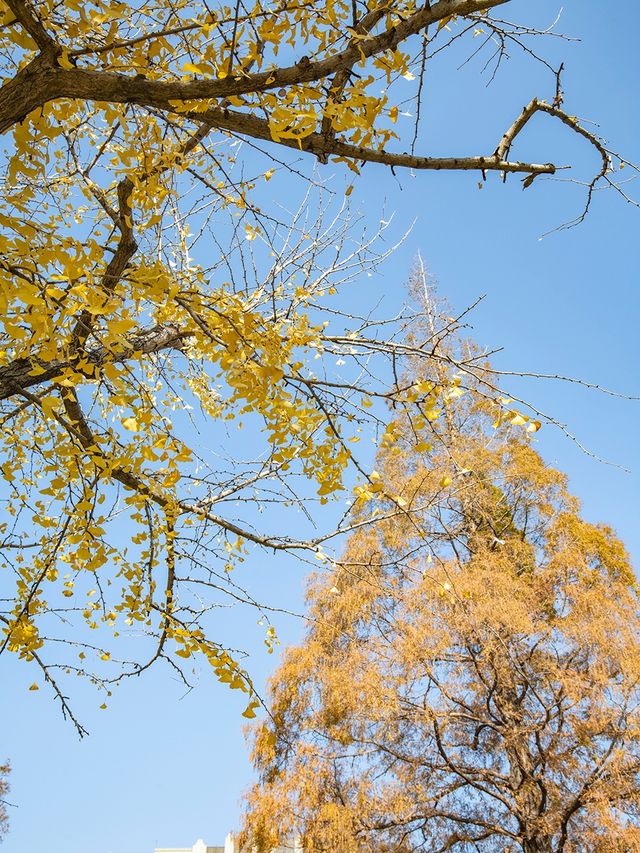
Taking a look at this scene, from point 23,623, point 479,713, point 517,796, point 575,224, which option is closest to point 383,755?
point 479,713

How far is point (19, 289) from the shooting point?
1334mm

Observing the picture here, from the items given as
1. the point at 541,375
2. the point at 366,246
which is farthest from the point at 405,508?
the point at 366,246

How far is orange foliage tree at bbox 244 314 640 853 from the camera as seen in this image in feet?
23.0

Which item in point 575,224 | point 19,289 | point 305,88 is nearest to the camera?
point 19,289

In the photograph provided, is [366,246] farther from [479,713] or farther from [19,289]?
[479,713]

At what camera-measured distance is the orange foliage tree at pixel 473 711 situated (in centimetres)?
702

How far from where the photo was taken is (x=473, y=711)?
26.9 ft

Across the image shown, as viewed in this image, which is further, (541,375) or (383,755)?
(383,755)

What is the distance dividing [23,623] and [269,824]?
6.38 meters

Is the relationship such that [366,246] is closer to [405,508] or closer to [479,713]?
[405,508]

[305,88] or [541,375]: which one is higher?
[305,88]

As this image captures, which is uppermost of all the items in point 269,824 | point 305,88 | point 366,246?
point 366,246

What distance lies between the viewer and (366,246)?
3490 millimetres

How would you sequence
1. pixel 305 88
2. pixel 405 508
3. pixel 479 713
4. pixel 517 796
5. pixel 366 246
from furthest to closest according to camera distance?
pixel 479 713
pixel 517 796
pixel 366 246
pixel 405 508
pixel 305 88
